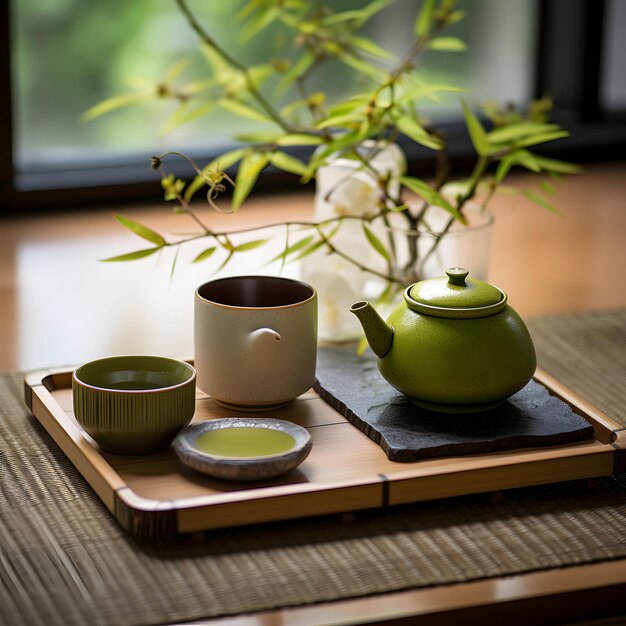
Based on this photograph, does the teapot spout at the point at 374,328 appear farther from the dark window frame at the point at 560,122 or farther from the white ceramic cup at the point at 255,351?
the dark window frame at the point at 560,122

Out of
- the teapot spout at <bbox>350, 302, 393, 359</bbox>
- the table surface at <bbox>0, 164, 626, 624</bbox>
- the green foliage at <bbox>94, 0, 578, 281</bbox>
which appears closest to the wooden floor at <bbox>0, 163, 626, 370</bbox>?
the table surface at <bbox>0, 164, 626, 624</bbox>

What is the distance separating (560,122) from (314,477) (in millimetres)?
1549

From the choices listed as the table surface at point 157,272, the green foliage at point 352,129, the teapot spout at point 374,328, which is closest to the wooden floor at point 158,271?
the table surface at point 157,272

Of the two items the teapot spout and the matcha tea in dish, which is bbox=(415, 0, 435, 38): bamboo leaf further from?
the matcha tea in dish

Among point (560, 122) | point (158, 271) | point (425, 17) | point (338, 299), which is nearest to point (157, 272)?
point (158, 271)

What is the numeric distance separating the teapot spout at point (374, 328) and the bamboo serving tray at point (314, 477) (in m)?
0.07

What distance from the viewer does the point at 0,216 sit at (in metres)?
1.88

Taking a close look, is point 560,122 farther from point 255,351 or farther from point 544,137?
point 255,351

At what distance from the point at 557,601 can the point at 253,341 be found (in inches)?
12.5

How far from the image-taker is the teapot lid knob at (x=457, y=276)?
977 millimetres

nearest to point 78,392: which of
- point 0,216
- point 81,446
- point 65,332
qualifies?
point 81,446

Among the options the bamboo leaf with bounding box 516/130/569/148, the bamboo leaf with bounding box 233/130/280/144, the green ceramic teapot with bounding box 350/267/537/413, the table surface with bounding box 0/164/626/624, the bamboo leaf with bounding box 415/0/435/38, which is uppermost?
the bamboo leaf with bounding box 415/0/435/38

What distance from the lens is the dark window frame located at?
1.96 m

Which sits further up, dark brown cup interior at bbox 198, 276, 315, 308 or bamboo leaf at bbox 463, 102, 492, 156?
bamboo leaf at bbox 463, 102, 492, 156
